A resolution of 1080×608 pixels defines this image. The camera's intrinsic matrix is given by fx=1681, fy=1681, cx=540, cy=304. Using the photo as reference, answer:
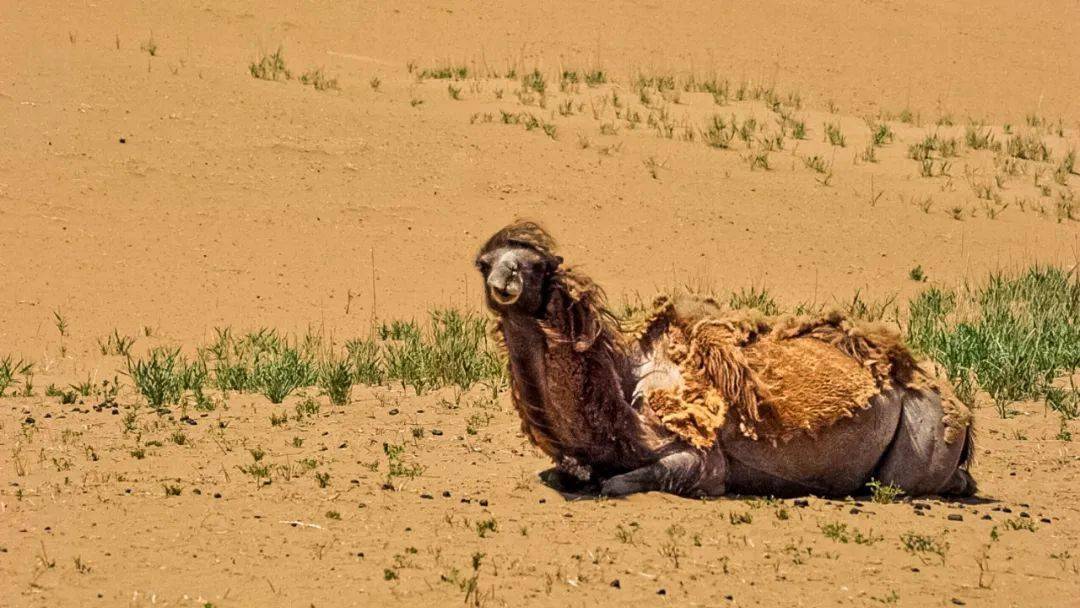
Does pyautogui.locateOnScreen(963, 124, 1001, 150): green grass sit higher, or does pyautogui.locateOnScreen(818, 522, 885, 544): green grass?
pyautogui.locateOnScreen(963, 124, 1001, 150): green grass

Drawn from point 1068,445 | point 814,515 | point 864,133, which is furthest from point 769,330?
point 864,133

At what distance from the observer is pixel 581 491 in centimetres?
825

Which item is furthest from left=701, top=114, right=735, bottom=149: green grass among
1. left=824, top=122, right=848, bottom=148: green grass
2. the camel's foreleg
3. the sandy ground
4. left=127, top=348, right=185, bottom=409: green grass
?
the camel's foreleg

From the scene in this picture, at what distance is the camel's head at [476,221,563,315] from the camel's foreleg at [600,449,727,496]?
3.11ft

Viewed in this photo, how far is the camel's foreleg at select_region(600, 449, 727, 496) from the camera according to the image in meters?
8.02

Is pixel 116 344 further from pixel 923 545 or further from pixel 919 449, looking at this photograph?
pixel 923 545

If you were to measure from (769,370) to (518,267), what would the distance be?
4.63 ft

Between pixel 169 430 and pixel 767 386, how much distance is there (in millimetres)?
3725

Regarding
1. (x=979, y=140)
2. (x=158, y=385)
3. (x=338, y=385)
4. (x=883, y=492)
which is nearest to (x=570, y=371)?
(x=883, y=492)

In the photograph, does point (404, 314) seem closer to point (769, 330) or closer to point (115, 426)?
point (115, 426)

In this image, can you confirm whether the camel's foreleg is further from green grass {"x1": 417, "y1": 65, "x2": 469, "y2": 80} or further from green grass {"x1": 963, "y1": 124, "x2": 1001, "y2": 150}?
green grass {"x1": 417, "y1": 65, "x2": 469, "y2": 80}

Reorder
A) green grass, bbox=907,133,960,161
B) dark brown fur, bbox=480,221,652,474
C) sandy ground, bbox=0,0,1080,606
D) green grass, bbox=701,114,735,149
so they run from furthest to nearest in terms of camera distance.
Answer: green grass, bbox=907,133,960,161, green grass, bbox=701,114,735,149, dark brown fur, bbox=480,221,652,474, sandy ground, bbox=0,0,1080,606

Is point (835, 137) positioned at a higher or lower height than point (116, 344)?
higher

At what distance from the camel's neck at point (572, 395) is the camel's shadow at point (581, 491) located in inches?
5.1
